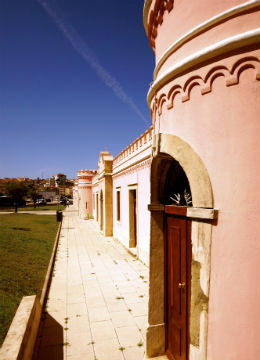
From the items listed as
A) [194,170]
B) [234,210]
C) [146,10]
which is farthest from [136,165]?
[234,210]

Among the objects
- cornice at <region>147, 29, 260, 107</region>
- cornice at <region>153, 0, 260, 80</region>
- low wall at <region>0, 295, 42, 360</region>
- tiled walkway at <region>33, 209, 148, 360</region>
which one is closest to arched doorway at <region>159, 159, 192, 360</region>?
tiled walkway at <region>33, 209, 148, 360</region>

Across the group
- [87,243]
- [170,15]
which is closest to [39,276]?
[87,243]

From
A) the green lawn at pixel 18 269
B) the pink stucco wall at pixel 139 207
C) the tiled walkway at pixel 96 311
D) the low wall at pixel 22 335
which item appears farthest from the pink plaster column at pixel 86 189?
the low wall at pixel 22 335

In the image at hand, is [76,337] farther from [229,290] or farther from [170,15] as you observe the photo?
[170,15]

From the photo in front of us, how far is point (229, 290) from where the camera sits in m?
2.15

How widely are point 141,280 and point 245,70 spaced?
6479 millimetres

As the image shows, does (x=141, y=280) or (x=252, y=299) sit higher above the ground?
(x=252, y=299)

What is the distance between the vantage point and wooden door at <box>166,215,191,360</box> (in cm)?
322

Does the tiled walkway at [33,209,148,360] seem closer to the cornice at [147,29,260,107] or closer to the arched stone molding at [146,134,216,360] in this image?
the arched stone molding at [146,134,216,360]

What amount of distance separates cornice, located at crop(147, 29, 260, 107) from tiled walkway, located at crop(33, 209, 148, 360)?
4.56 meters

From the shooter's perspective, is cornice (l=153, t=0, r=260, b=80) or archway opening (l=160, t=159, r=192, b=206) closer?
cornice (l=153, t=0, r=260, b=80)

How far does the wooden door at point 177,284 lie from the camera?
3.22 meters

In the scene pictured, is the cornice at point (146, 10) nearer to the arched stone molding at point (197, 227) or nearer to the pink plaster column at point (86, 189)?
the arched stone molding at point (197, 227)

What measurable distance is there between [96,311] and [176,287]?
2739 mm
